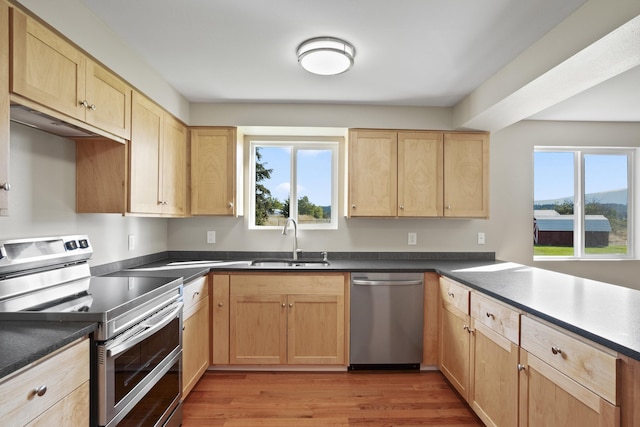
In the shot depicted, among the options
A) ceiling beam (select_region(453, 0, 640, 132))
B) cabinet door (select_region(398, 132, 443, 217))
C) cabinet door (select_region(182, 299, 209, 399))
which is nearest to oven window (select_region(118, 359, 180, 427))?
cabinet door (select_region(182, 299, 209, 399))

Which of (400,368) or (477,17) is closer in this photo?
(477,17)

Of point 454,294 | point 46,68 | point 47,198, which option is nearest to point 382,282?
point 454,294

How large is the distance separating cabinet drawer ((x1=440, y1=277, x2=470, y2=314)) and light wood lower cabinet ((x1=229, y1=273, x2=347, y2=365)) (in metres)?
0.80

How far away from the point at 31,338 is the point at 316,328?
1936mm

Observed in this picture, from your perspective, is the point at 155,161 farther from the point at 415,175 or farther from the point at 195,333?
the point at 415,175

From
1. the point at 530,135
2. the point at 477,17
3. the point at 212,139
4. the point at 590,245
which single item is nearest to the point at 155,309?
the point at 212,139

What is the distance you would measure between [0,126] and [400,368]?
9.55ft

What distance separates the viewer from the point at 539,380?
1.50 m

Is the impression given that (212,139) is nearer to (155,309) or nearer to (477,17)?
(155,309)

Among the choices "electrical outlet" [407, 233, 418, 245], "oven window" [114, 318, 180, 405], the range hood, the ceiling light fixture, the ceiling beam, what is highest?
the ceiling light fixture

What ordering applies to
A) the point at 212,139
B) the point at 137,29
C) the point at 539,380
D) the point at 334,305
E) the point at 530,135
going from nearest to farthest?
the point at 539,380 → the point at 137,29 → the point at 334,305 → the point at 212,139 → the point at 530,135

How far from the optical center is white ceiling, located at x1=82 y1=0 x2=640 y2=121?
5.53 feet

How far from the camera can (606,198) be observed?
11.4ft

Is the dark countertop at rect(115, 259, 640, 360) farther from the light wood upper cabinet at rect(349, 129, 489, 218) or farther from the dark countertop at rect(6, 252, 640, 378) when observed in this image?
the light wood upper cabinet at rect(349, 129, 489, 218)
